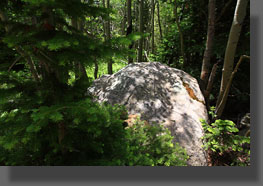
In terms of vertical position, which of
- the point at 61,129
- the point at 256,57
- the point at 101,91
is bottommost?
the point at 101,91

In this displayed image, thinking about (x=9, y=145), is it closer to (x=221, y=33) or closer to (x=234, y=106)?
(x=234, y=106)

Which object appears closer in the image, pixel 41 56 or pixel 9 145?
pixel 9 145

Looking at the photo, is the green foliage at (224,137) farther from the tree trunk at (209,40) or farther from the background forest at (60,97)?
the tree trunk at (209,40)

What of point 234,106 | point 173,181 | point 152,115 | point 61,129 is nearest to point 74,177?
point 61,129

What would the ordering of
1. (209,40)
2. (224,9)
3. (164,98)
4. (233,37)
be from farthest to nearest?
(224,9), (209,40), (164,98), (233,37)

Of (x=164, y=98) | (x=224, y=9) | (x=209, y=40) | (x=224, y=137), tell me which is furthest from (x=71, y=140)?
(x=224, y=9)

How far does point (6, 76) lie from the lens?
1367 millimetres

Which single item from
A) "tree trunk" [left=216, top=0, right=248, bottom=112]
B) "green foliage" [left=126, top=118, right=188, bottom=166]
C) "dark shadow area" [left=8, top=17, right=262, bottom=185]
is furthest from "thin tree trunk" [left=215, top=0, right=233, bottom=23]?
"dark shadow area" [left=8, top=17, right=262, bottom=185]

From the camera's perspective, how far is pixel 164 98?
3.50 m

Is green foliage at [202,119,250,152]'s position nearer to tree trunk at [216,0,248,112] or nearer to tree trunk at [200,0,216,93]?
tree trunk at [216,0,248,112]

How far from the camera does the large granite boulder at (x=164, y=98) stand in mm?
Result: 2936

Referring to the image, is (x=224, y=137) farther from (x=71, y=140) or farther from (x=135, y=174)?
(x=71, y=140)

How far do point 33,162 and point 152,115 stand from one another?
2.11 meters

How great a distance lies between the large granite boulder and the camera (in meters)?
2.94
